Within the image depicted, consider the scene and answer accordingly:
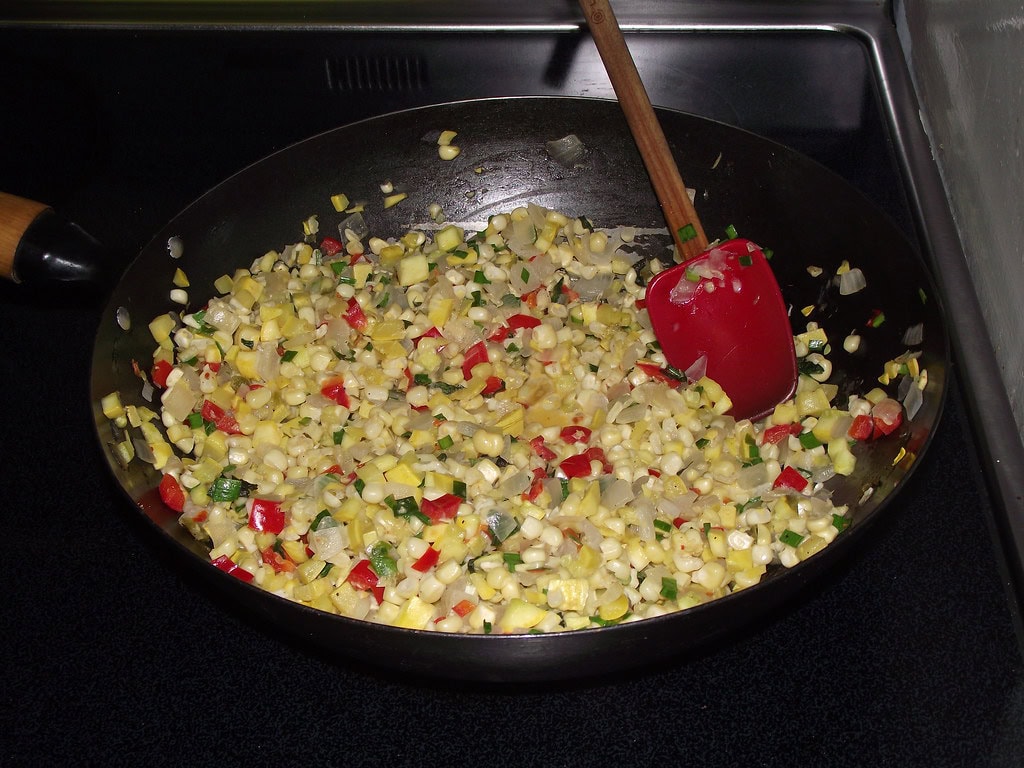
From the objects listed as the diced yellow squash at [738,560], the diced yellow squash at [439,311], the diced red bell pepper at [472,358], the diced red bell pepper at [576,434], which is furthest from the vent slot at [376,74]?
the diced yellow squash at [738,560]

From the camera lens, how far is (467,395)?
5.52ft

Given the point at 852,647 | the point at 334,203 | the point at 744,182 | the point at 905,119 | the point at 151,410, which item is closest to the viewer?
the point at 852,647

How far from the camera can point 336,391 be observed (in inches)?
67.0

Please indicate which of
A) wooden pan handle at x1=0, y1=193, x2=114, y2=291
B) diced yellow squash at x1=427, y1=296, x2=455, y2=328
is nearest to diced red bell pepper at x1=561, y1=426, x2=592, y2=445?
diced yellow squash at x1=427, y1=296, x2=455, y2=328

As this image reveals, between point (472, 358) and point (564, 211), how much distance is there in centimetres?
40

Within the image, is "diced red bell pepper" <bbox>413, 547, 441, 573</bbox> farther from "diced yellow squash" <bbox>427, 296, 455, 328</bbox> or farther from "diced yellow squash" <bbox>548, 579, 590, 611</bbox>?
"diced yellow squash" <bbox>427, 296, 455, 328</bbox>

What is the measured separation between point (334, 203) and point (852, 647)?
3.99ft

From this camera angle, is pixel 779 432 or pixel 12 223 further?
pixel 779 432

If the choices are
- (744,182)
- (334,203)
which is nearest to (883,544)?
(744,182)

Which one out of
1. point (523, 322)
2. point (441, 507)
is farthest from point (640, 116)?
point (441, 507)

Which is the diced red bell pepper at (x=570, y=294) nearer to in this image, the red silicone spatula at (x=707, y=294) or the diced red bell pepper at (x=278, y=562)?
the red silicone spatula at (x=707, y=294)

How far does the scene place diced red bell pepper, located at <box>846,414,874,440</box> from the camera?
1549 mm

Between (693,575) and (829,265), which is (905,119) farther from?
(693,575)

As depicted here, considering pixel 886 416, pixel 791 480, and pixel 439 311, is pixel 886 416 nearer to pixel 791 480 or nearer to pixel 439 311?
pixel 791 480
